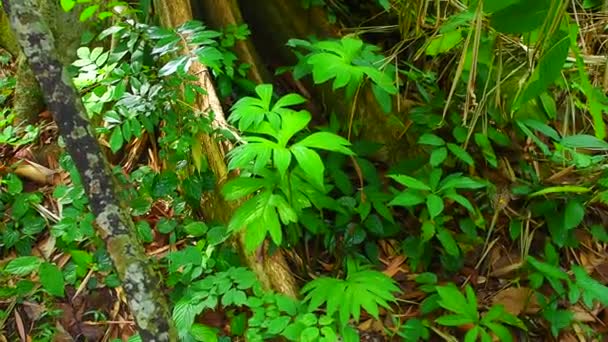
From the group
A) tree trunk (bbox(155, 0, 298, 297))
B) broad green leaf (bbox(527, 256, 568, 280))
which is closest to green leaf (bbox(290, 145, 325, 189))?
tree trunk (bbox(155, 0, 298, 297))

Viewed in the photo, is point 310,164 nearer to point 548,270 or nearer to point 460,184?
point 460,184

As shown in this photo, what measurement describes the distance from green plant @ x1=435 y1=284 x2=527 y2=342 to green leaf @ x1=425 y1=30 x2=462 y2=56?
2.86 feet

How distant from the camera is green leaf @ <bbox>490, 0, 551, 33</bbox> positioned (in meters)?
1.32

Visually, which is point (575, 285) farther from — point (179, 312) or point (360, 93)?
point (179, 312)

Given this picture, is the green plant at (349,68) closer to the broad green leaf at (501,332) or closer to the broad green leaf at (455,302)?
the broad green leaf at (455,302)

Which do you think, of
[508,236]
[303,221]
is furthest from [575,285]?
[303,221]

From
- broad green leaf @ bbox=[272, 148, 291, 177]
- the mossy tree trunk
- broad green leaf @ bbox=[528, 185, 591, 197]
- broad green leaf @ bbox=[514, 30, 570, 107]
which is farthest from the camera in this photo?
the mossy tree trunk

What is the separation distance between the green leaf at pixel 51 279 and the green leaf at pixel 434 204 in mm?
1245

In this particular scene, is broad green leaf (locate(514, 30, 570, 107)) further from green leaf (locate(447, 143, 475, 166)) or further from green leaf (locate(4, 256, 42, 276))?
green leaf (locate(4, 256, 42, 276))

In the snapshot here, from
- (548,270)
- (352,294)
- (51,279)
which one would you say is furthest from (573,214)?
(51,279)

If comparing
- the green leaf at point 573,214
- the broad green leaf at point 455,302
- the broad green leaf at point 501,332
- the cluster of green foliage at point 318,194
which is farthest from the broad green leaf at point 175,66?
the green leaf at point 573,214

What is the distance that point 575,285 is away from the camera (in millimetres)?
2068

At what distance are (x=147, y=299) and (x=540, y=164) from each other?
1692 millimetres

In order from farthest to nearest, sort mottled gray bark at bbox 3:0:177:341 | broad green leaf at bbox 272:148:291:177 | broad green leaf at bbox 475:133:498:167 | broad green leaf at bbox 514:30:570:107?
broad green leaf at bbox 475:133:498:167
broad green leaf at bbox 272:148:291:177
mottled gray bark at bbox 3:0:177:341
broad green leaf at bbox 514:30:570:107
